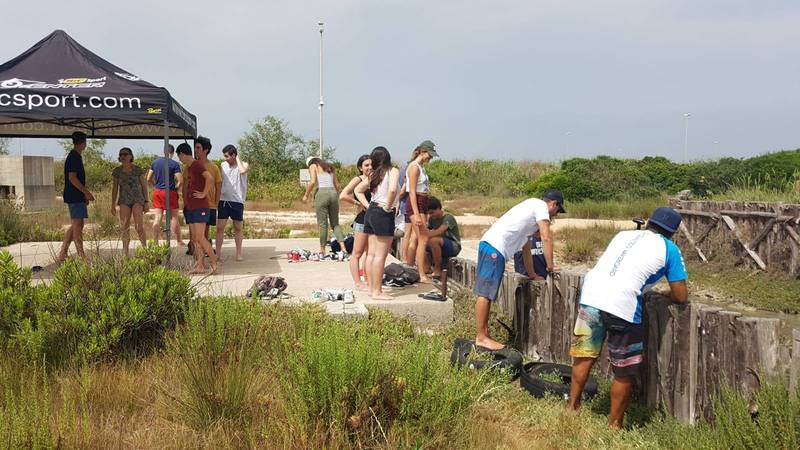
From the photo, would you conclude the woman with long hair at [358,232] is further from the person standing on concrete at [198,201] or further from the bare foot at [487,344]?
the bare foot at [487,344]

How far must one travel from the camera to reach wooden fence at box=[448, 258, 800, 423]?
13.7 ft

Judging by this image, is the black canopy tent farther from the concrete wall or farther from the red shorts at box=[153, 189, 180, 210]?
the concrete wall

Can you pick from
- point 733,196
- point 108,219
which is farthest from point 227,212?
point 733,196

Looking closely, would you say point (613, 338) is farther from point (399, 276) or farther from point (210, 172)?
point (210, 172)

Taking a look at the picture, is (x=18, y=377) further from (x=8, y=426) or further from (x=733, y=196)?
(x=733, y=196)

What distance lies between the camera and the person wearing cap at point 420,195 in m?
7.84

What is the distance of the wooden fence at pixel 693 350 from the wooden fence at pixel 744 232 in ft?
26.7

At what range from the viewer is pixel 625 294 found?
479 centimetres

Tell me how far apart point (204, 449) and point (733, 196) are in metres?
16.3

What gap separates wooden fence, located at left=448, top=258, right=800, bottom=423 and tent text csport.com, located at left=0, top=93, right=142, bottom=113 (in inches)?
195

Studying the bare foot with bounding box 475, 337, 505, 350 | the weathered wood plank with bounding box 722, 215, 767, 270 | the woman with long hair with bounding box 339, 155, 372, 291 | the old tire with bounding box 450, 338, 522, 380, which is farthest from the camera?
the weathered wood plank with bounding box 722, 215, 767, 270

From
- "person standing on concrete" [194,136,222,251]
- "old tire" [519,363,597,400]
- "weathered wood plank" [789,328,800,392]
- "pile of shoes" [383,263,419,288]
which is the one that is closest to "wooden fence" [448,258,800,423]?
"weathered wood plank" [789,328,800,392]

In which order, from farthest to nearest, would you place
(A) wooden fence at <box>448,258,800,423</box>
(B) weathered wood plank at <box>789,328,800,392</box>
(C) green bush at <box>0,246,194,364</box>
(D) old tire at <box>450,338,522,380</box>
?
(D) old tire at <box>450,338,522,380</box>
(C) green bush at <box>0,246,194,364</box>
(A) wooden fence at <box>448,258,800,423</box>
(B) weathered wood plank at <box>789,328,800,392</box>

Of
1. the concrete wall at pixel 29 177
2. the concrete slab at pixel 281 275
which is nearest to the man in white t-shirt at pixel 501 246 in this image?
the concrete slab at pixel 281 275
